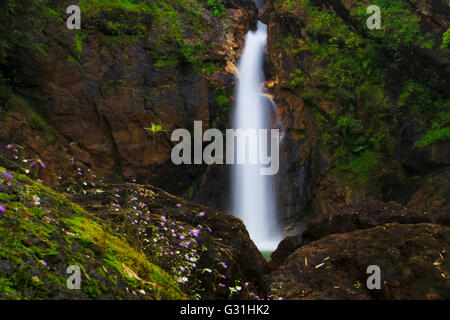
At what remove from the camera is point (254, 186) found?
17.5 m

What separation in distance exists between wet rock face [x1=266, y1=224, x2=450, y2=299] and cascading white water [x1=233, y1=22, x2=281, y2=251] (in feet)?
34.5

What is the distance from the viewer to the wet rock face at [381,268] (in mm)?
3641

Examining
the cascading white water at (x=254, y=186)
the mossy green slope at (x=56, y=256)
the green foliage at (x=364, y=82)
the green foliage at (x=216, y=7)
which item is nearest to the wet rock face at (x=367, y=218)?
the mossy green slope at (x=56, y=256)

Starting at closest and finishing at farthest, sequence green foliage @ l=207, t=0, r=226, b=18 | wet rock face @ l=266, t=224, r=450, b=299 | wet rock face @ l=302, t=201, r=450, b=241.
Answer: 1. wet rock face @ l=266, t=224, r=450, b=299
2. wet rock face @ l=302, t=201, r=450, b=241
3. green foliage @ l=207, t=0, r=226, b=18

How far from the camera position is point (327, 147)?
1614cm

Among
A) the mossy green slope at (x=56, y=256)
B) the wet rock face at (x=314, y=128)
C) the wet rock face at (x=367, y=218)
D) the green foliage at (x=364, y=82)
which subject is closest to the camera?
the mossy green slope at (x=56, y=256)

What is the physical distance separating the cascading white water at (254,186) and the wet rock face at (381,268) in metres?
10.5

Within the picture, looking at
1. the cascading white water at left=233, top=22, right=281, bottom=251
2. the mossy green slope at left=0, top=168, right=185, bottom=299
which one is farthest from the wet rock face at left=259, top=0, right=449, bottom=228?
the mossy green slope at left=0, top=168, right=185, bottom=299

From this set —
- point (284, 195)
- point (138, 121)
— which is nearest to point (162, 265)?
point (138, 121)

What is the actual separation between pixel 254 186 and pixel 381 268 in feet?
44.9

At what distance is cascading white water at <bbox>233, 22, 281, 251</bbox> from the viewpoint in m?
16.7

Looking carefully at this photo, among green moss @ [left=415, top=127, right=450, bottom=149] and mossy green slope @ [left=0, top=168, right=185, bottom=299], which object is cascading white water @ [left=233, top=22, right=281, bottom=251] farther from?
mossy green slope @ [left=0, top=168, right=185, bottom=299]

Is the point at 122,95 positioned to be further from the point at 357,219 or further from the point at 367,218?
the point at 367,218

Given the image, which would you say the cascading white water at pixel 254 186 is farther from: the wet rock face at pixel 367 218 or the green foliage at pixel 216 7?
the wet rock face at pixel 367 218
